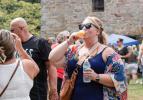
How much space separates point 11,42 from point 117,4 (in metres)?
24.0

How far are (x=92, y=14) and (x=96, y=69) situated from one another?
23190 millimetres

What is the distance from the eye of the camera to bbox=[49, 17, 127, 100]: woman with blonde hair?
19.6 ft

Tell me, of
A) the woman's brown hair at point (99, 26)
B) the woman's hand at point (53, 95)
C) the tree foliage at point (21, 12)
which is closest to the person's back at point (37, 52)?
the woman's hand at point (53, 95)

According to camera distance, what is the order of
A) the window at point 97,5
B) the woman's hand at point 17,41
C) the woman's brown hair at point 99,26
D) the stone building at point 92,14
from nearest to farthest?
the woman's hand at point 17,41 → the woman's brown hair at point 99,26 → the stone building at point 92,14 → the window at point 97,5

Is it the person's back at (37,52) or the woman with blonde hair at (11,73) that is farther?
the person's back at (37,52)

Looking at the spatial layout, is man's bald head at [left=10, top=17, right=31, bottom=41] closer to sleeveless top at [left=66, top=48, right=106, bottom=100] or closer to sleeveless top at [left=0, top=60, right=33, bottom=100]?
sleeveless top at [left=66, top=48, right=106, bottom=100]

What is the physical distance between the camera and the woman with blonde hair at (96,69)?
5.98 meters

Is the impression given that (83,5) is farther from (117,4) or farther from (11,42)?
(11,42)

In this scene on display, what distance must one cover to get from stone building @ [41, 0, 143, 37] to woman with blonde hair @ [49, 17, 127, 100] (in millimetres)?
22708

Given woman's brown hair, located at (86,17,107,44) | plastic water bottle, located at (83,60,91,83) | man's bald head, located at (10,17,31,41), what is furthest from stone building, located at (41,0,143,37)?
plastic water bottle, located at (83,60,91,83)

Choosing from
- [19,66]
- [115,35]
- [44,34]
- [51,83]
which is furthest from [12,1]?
[19,66]

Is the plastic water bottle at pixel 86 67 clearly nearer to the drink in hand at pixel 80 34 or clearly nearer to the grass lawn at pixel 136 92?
the drink in hand at pixel 80 34

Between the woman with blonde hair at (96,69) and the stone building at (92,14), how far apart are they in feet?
74.5

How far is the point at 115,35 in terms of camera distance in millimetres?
27391
